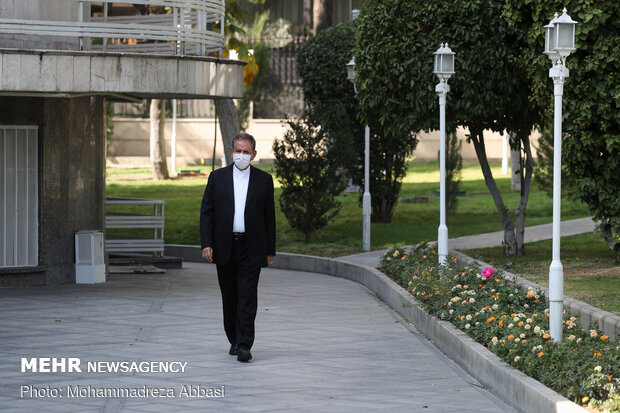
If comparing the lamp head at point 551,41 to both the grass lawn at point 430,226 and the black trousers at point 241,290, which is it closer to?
the black trousers at point 241,290

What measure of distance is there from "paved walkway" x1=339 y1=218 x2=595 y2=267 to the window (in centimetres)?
560

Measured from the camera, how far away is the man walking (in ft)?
32.7

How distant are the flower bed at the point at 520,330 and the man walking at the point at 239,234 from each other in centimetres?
210

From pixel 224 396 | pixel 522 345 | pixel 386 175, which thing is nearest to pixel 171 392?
pixel 224 396

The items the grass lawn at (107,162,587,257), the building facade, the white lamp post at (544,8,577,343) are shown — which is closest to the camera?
the white lamp post at (544,8,577,343)

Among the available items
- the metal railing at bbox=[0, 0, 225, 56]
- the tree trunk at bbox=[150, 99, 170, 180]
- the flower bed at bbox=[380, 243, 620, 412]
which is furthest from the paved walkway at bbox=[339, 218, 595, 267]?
the tree trunk at bbox=[150, 99, 170, 180]

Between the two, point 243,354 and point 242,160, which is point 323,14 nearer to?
point 242,160

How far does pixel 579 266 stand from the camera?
647 inches


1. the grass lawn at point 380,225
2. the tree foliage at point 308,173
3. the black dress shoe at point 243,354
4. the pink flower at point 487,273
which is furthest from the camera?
the grass lawn at point 380,225

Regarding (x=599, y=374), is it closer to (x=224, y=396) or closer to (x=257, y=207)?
(x=224, y=396)

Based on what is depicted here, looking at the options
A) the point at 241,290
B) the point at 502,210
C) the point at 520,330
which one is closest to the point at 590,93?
the point at 502,210

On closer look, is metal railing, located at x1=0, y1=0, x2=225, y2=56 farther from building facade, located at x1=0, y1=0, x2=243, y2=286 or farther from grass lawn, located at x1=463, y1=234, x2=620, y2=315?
grass lawn, located at x1=463, y1=234, x2=620, y2=315

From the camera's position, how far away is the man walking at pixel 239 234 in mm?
9953

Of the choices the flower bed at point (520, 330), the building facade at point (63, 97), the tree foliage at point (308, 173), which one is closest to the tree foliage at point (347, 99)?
the tree foliage at point (308, 173)
